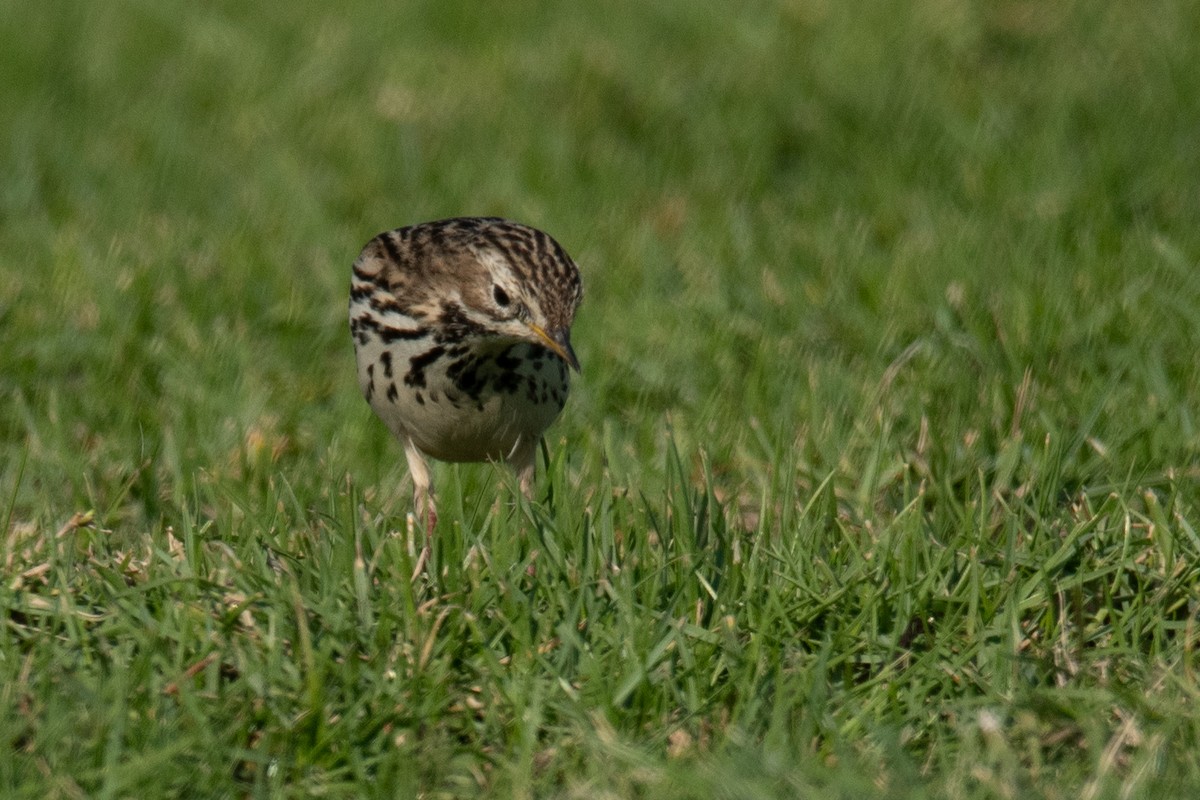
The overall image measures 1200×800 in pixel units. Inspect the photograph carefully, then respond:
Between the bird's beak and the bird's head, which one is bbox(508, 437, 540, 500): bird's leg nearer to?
the bird's head

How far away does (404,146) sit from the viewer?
33.8 ft

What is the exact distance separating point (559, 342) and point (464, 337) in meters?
0.39

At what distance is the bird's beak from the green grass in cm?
32

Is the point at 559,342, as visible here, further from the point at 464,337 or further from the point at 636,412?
the point at 636,412

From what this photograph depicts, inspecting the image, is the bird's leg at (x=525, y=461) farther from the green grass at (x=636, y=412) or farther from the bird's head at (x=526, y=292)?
the bird's head at (x=526, y=292)

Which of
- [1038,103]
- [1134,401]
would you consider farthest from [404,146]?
[1134,401]

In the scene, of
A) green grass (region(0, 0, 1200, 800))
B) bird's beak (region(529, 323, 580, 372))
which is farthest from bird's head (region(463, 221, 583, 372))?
green grass (region(0, 0, 1200, 800))

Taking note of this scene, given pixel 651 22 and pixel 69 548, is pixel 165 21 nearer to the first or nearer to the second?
pixel 651 22

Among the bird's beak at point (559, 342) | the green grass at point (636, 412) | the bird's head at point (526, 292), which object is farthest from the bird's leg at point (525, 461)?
the bird's beak at point (559, 342)

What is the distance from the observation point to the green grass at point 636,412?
172 inches

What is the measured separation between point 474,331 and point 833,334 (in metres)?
2.50

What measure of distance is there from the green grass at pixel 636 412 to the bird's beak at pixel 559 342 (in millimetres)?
319

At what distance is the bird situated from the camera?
542cm


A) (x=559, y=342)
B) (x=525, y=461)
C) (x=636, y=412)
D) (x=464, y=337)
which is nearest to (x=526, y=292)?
(x=559, y=342)
